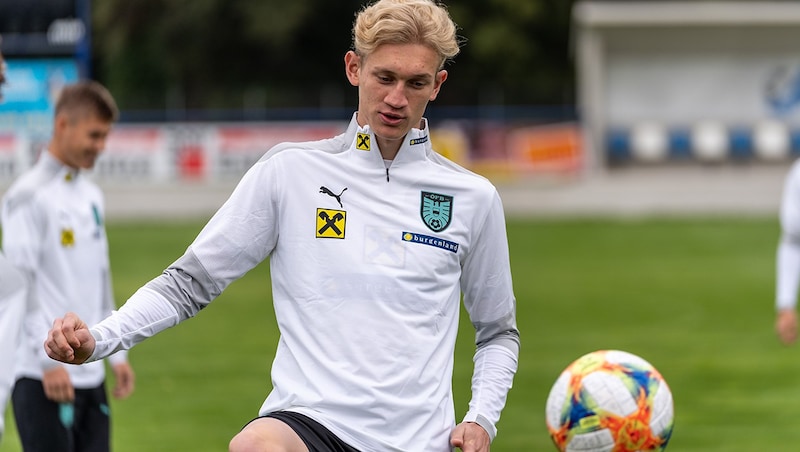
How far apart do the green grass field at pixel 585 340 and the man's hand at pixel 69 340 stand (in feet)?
18.2

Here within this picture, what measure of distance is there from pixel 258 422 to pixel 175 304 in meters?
0.43

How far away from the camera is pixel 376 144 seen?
406cm

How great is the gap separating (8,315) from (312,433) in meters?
1.17

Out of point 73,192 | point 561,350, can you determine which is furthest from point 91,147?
point 561,350

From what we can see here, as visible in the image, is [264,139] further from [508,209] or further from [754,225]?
[754,225]

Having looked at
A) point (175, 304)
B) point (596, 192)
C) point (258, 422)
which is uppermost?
point (175, 304)

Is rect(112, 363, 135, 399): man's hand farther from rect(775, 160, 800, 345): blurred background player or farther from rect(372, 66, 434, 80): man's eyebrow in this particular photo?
rect(775, 160, 800, 345): blurred background player

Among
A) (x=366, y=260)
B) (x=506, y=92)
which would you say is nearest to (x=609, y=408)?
(x=366, y=260)

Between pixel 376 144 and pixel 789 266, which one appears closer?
pixel 376 144

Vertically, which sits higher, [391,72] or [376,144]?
[391,72]

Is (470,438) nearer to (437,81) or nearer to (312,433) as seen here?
(312,433)

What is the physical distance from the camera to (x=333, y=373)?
3.87 metres

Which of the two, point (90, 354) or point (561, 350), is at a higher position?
point (90, 354)

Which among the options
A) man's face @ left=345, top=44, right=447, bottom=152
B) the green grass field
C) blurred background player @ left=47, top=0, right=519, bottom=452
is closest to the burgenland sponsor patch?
blurred background player @ left=47, top=0, right=519, bottom=452
